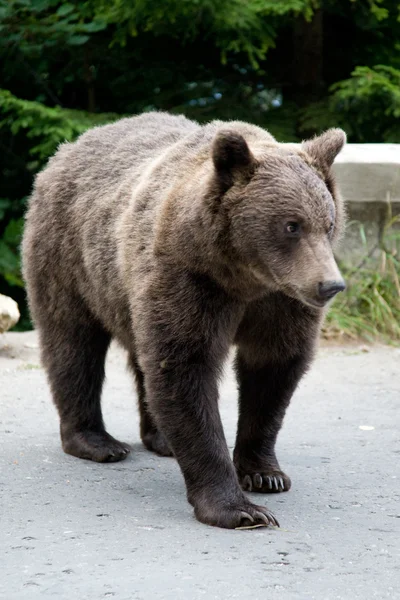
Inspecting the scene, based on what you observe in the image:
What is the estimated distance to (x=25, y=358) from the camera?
8594mm

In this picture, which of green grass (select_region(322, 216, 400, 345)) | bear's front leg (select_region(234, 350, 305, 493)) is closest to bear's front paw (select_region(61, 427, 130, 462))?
bear's front leg (select_region(234, 350, 305, 493))

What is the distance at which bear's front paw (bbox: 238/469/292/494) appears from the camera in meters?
4.97

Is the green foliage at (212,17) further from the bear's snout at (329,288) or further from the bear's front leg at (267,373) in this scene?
the bear's snout at (329,288)

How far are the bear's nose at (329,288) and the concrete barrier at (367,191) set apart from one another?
5.47 meters

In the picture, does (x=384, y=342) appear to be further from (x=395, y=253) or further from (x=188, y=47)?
(x=188, y=47)

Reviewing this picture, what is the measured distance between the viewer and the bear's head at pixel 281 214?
405 cm

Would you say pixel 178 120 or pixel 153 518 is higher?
pixel 178 120

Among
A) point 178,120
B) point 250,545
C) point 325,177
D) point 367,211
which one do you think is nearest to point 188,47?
point 367,211

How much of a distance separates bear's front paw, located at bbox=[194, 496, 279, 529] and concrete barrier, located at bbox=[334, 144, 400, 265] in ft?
17.8

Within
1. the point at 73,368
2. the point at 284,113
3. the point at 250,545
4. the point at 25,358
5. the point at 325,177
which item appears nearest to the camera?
the point at 250,545

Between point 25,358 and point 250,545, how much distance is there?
487 cm

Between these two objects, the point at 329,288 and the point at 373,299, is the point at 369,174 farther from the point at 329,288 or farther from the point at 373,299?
the point at 329,288

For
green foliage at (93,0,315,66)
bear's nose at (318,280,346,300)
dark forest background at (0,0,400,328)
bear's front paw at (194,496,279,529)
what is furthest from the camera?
dark forest background at (0,0,400,328)

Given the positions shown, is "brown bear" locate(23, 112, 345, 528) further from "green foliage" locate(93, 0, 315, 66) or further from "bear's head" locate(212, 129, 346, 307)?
Answer: "green foliage" locate(93, 0, 315, 66)
